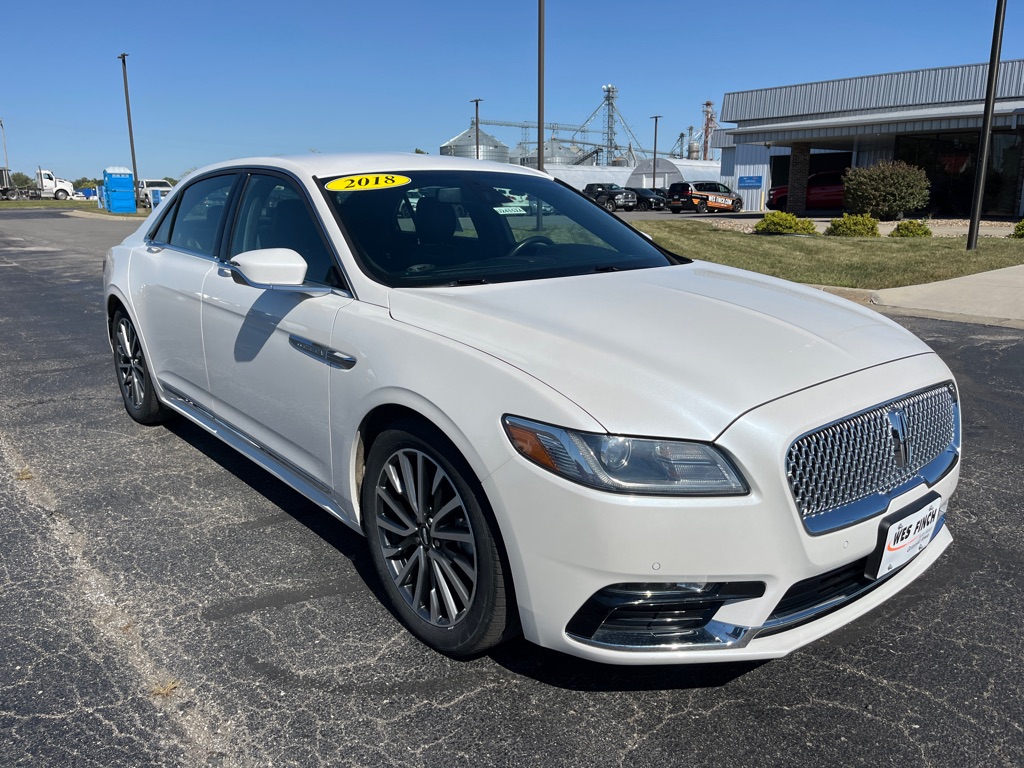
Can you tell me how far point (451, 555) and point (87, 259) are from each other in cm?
1630

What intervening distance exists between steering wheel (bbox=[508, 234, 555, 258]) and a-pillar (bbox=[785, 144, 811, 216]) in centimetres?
3405

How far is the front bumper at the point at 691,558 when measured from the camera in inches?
84.8

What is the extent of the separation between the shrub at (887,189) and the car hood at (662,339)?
24.0m

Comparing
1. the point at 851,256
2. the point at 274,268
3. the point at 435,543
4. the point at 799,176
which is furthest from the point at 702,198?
the point at 435,543

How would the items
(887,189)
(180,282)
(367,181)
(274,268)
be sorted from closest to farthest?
(274,268) < (367,181) < (180,282) < (887,189)

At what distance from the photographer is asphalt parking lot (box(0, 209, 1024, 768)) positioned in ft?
7.68

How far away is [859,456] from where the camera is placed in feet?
7.77

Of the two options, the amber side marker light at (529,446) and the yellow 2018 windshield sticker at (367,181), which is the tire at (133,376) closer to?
the yellow 2018 windshield sticker at (367,181)

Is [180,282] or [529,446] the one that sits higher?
[180,282]

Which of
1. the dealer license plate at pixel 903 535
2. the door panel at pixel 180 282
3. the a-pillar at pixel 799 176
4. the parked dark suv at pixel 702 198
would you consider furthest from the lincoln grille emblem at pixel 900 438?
the parked dark suv at pixel 702 198

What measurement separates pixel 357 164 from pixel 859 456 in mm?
2470

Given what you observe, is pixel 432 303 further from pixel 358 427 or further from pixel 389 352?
pixel 358 427

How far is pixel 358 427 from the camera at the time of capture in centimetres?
288

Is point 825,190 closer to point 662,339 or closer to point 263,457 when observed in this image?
point 263,457
